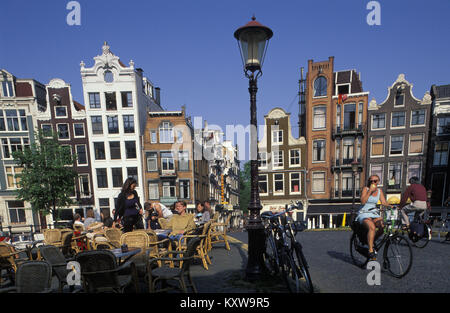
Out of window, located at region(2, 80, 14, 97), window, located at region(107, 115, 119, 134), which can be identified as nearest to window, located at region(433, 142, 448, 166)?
window, located at region(107, 115, 119, 134)

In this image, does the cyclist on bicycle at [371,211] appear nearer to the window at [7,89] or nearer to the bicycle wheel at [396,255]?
the bicycle wheel at [396,255]

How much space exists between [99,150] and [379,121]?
28.2 metres

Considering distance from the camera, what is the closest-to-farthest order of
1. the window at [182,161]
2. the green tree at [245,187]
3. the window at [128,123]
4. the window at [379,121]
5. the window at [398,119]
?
the window at [398,119] → the window at [379,121] → the window at [128,123] → the window at [182,161] → the green tree at [245,187]

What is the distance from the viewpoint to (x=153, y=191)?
22656mm

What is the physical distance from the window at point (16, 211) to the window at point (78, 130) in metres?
9.49

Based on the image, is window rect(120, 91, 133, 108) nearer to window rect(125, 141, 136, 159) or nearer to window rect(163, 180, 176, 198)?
window rect(125, 141, 136, 159)

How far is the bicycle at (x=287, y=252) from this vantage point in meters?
3.21

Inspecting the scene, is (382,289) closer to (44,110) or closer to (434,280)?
(434,280)

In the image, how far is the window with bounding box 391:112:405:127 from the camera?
19.9 metres

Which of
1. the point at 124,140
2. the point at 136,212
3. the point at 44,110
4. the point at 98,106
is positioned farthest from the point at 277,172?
the point at 44,110

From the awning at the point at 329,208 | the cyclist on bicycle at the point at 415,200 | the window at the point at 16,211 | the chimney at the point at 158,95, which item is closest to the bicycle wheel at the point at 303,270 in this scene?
the cyclist on bicycle at the point at 415,200

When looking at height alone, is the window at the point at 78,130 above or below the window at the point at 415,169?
above

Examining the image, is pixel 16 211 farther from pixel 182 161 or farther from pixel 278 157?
pixel 278 157

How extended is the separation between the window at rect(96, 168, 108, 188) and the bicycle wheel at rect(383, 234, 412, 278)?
23.8m
